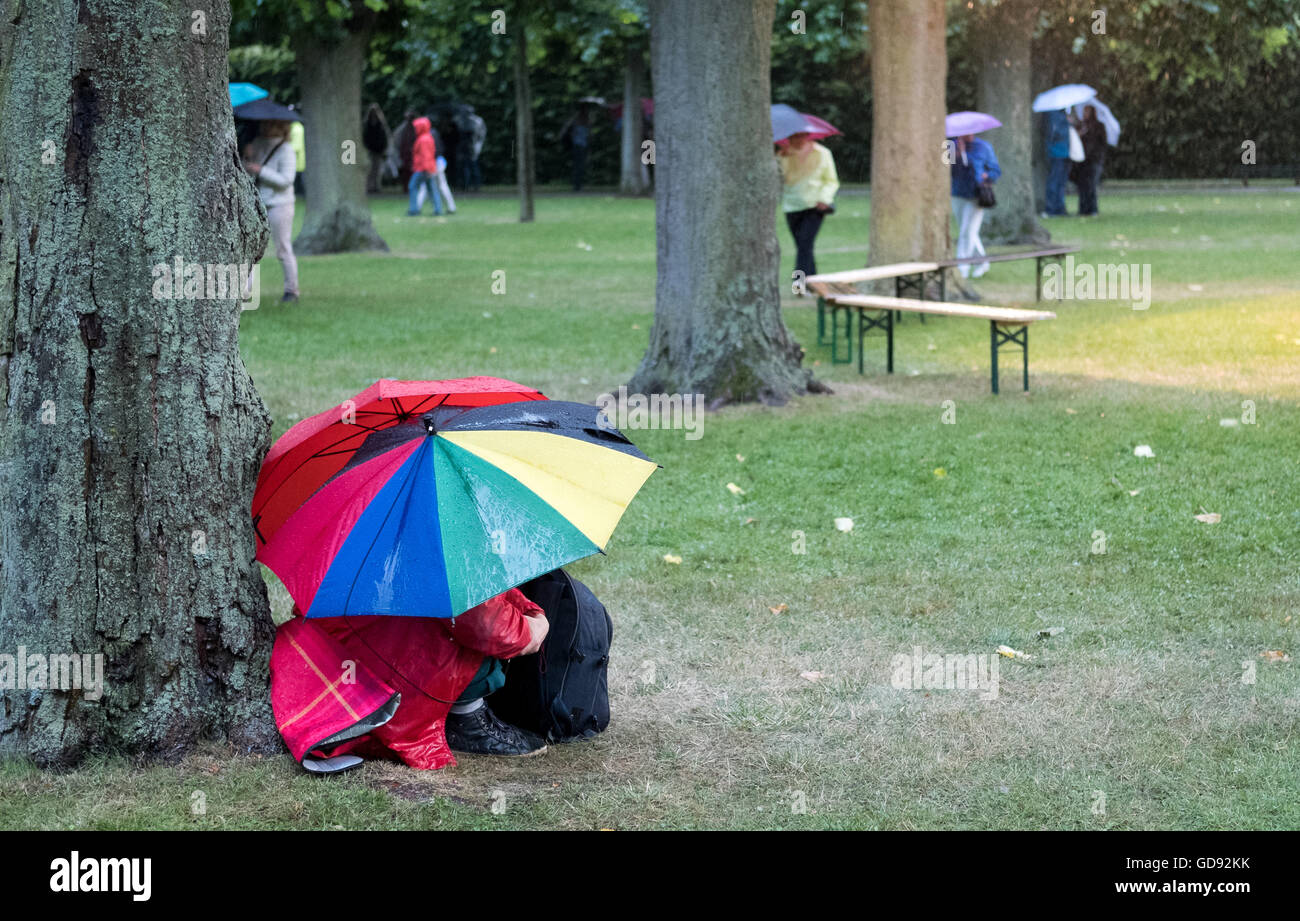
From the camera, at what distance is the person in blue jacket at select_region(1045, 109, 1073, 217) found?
27703 millimetres

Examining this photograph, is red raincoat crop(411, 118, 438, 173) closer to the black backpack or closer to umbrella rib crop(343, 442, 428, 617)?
the black backpack

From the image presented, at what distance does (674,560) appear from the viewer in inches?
265

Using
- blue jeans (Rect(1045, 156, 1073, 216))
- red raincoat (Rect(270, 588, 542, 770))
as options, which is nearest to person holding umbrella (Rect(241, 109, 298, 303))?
red raincoat (Rect(270, 588, 542, 770))

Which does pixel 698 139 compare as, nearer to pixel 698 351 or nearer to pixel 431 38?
pixel 698 351

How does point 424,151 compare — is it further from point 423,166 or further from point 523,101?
point 523,101

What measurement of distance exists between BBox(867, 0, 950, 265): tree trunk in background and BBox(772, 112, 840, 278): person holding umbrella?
29.4 inches

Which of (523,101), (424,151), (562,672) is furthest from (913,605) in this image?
(424,151)

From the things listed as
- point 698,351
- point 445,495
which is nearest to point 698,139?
point 698,351

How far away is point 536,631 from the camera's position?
14.2ft

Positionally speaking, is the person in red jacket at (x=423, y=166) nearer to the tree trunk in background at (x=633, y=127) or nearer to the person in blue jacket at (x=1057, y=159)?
the tree trunk in background at (x=633, y=127)

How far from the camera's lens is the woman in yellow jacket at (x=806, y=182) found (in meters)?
14.4

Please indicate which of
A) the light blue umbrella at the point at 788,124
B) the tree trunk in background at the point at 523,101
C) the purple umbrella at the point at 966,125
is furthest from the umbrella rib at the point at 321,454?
the tree trunk in background at the point at 523,101

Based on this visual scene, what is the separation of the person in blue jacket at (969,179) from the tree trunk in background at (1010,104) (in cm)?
486

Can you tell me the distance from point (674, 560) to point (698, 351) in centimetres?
355
